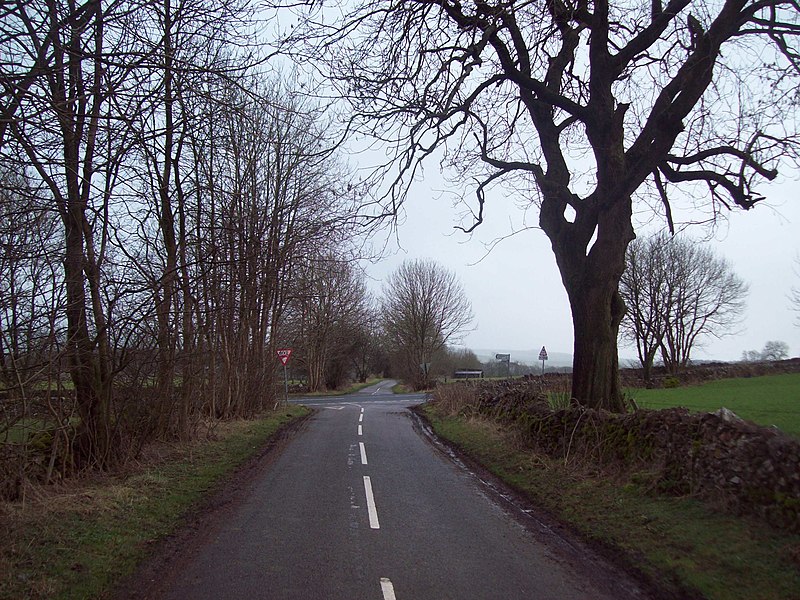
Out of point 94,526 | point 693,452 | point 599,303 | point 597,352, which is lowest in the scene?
point 94,526

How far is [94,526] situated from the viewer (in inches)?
284

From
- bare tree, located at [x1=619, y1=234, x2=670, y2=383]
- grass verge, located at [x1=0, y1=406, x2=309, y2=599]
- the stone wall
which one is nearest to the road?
grass verge, located at [x1=0, y1=406, x2=309, y2=599]

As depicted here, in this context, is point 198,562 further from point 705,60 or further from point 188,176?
point 188,176

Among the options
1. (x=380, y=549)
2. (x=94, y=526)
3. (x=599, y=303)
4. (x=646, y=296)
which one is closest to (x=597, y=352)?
(x=599, y=303)

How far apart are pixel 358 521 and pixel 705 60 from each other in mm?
9148

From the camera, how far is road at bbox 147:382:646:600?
17.6 ft

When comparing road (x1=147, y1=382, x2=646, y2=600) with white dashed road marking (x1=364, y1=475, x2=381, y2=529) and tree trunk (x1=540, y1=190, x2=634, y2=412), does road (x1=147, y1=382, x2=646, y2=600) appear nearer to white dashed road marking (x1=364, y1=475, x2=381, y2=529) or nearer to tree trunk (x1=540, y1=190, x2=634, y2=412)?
white dashed road marking (x1=364, y1=475, x2=381, y2=529)

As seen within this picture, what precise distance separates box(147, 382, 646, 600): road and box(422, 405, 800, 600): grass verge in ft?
1.53

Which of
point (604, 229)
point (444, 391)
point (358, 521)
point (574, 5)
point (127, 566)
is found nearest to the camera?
point (127, 566)

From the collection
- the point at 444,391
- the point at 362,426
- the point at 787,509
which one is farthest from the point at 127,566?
the point at 444,391

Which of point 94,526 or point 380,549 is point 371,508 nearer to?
point 380,549

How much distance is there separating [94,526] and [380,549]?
329 cm

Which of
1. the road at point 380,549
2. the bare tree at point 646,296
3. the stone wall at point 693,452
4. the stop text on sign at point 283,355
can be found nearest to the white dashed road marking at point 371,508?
the road at point 380,549

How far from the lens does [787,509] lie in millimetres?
6223
